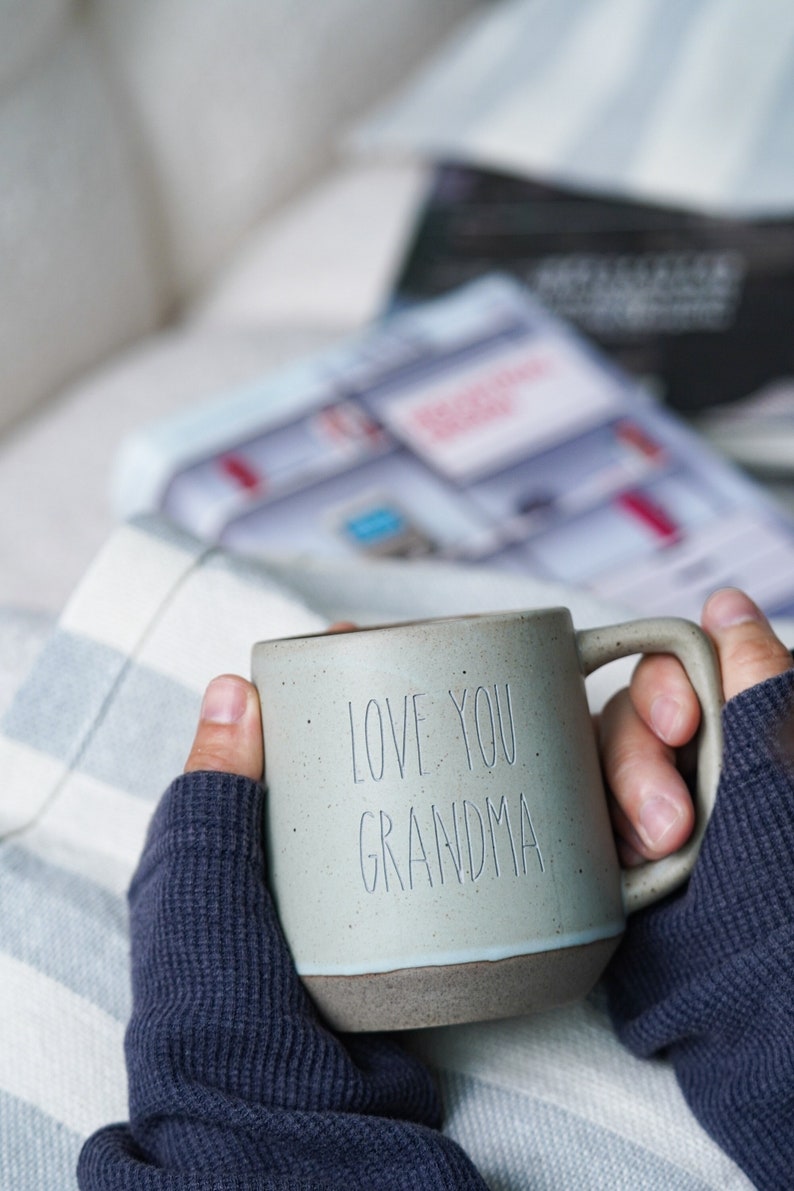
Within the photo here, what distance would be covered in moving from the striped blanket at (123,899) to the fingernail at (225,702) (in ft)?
0.36

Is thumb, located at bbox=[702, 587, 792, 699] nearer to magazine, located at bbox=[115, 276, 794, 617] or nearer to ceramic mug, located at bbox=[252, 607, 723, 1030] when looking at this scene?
ceramic mug, located at bbox=[252, 607, 723, 1030]

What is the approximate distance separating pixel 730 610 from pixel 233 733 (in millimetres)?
177

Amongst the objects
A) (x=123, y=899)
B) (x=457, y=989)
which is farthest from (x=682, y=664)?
(x=123, y=899)

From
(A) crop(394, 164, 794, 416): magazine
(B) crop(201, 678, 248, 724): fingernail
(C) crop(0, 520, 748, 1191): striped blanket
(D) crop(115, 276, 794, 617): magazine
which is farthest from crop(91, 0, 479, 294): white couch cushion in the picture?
(B) crop(201, 678, 248, 724): fingernail

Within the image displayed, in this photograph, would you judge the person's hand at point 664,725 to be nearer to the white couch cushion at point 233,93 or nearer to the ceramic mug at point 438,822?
the ceramic mug at point 438,822

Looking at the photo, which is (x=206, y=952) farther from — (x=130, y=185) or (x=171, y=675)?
(x=130, y=185)

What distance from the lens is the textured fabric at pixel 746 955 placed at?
0.38 meters

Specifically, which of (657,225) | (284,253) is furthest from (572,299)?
(284,253)

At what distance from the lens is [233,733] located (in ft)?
1.26

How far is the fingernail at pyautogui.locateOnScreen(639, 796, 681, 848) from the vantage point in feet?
1.29

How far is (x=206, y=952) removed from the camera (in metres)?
0.37

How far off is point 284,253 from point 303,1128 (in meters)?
0.91

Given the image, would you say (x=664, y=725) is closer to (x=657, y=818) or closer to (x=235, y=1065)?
(x=657, y=818)

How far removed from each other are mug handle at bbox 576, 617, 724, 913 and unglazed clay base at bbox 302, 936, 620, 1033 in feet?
0.09
